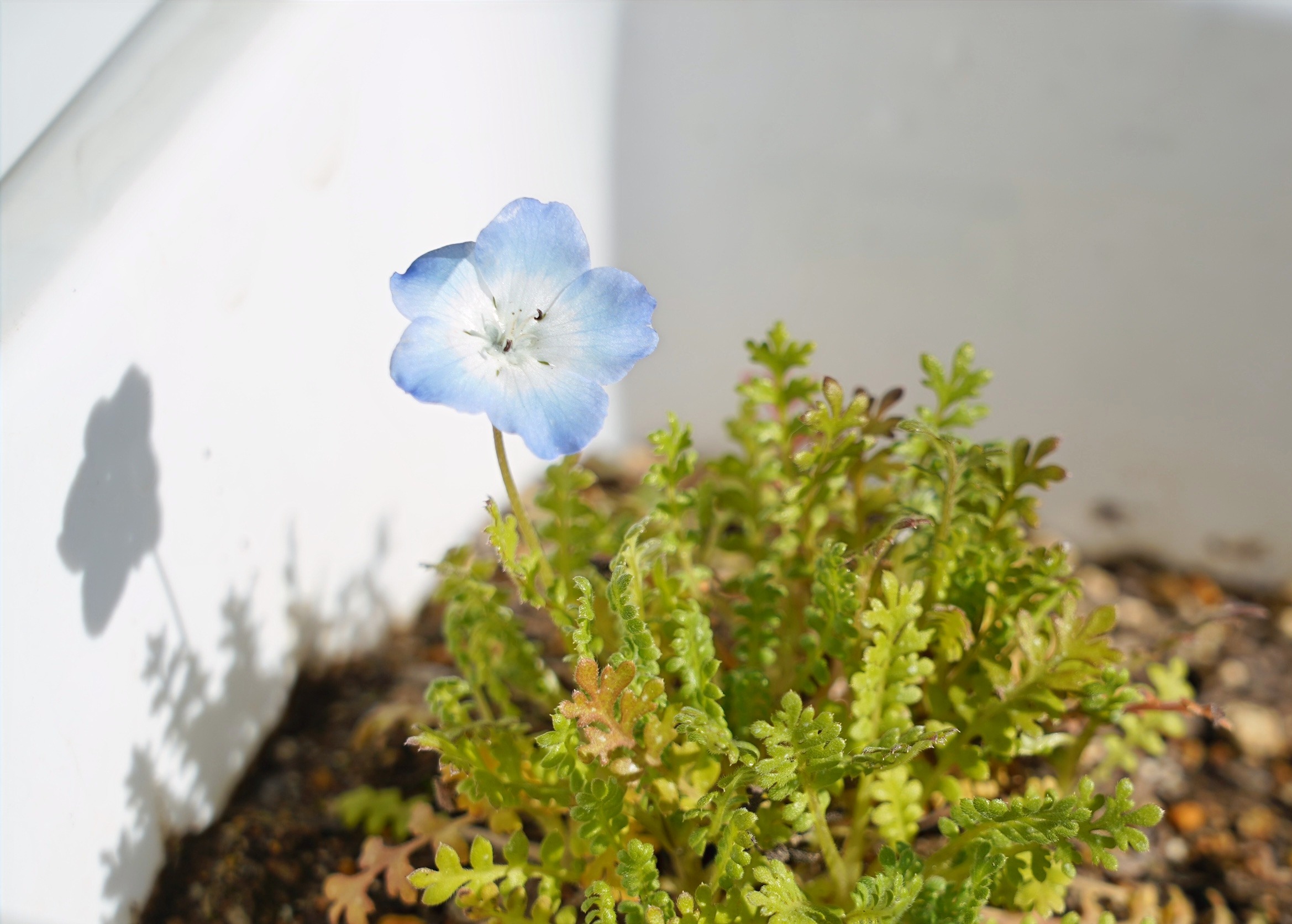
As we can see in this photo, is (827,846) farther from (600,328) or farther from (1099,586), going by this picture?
(1099,586)

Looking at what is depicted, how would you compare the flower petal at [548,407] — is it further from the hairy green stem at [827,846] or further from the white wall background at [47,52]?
the white wall background at [47,52]

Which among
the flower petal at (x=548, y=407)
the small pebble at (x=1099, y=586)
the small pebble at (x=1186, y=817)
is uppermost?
the flower petal at (x=548, y=407)

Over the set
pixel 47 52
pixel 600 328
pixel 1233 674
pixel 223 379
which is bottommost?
pixel 1233 674

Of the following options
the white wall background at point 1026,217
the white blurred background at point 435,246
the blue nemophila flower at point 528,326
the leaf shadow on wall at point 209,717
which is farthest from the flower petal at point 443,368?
the white wall background at point 1026,217

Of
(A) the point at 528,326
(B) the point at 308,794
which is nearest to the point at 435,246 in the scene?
(A) the point at 528,326

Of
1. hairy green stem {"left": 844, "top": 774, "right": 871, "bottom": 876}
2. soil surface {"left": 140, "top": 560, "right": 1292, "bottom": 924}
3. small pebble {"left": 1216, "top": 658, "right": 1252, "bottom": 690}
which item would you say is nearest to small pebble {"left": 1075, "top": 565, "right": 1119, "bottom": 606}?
soil surface {"left": 140, "top": 560, "right": 1292, "bottom": 924}

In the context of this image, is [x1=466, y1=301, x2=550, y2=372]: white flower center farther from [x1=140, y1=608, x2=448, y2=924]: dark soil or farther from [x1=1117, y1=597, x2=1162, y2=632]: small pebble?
[x1=1117, y1=597, x2=1162, y2=632]: small pebble


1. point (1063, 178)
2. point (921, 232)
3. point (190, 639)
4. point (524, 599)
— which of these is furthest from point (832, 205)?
point (190, 639)

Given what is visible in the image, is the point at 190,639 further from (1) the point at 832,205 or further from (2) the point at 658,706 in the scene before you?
(1) the point at 832,205
